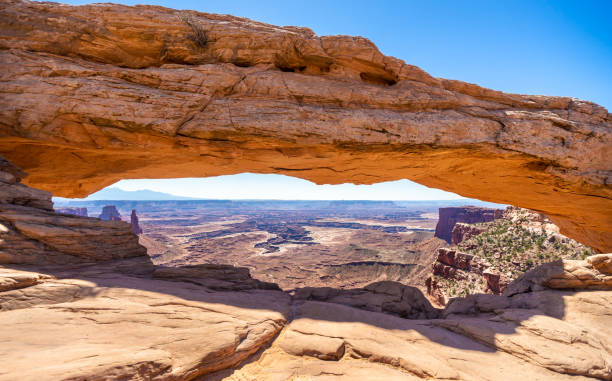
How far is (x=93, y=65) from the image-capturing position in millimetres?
8812

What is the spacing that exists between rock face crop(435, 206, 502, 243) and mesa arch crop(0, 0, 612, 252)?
299ft

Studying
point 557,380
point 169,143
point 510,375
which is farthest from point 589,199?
point 169,143

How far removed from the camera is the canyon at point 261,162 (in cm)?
557

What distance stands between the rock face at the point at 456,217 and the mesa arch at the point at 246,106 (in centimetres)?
9112

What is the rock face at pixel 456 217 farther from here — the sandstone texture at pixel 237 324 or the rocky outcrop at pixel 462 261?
the sandstone texture at pixel 237 324

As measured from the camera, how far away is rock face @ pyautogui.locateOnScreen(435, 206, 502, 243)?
296ft

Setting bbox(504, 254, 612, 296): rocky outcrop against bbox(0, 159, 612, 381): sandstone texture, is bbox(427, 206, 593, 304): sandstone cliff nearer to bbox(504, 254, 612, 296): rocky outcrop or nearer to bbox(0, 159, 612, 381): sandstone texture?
bbox(504, 254, 612, 296): rocky outcrop

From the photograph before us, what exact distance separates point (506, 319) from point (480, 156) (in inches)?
234

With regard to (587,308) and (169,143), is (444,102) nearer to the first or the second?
(587,308)

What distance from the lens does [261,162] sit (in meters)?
11.3

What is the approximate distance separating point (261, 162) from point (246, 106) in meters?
2.80

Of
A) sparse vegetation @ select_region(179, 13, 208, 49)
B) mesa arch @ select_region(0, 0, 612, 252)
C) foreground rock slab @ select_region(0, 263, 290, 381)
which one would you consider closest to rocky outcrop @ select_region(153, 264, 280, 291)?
foreground rock slab @ select_region(0, 263, 290, 381)

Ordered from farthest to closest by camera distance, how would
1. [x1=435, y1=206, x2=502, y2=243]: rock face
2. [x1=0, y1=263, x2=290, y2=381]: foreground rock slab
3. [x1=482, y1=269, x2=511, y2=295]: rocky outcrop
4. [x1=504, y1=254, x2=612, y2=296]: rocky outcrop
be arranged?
1. [x1=435, y1=206, x2=502, y2=243]: rock face
2. [x1=482, y1=269, x2=511, y2=295]: rocky outcrop
3. [x1=504, y1=254, x2=612, y2=296]: rocky outcrop
4. [x1=0, y1=263, x2=290, y2=381]: foreground rock slab

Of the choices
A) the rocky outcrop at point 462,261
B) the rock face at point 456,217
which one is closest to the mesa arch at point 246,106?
the rocky outcrop at point 462,261
